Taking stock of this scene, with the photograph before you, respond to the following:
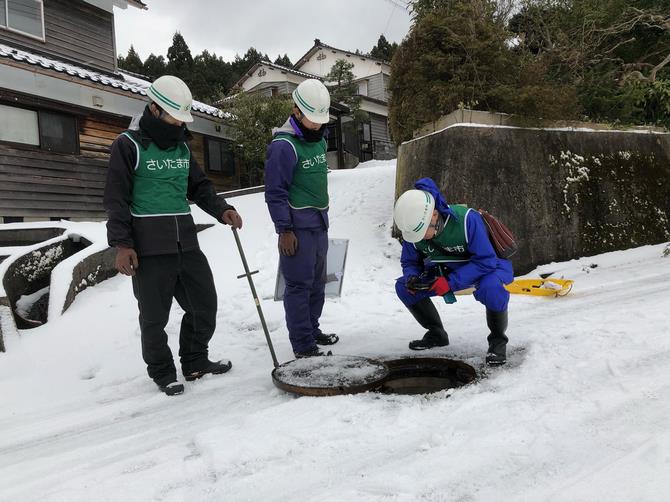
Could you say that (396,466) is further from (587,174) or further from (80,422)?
(587,174)

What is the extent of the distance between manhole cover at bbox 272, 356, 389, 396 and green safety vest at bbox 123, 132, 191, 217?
1.28m

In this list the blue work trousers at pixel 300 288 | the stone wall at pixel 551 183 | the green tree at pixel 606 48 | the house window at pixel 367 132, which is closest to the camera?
the blue work trousers at pixel 300 288

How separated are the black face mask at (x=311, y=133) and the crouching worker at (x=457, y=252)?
85cm

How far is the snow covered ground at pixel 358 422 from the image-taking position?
1788 mm

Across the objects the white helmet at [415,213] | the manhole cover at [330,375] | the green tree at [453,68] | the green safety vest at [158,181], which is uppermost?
the green tree at [453,68]

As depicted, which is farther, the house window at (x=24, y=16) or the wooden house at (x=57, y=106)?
the house window at (x=24, y=16)

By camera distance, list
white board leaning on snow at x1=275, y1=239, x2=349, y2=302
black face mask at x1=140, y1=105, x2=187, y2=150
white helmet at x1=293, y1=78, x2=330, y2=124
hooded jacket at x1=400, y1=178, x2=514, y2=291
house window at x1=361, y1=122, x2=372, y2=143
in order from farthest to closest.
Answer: house window at x1=361, y1=122, x2=372, y2=143
white board leaning on snow at x1=275, y1=239, x2=349, y2=302
white helmet at x1=293, y1=78, x2=330, y2=124
hooded jacket at x1=400, y1=178, x2=514, y2=291
black face mask at x1=140, y1=105, x2=187, y2=150

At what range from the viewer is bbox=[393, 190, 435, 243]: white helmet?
9.68 feet

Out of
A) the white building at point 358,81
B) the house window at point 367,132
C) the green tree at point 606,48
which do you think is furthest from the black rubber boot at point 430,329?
the house window at point 367,132

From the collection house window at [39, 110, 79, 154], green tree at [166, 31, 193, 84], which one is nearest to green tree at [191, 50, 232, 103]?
green tree at [166, 31, 193, 84]

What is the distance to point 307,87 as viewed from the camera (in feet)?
10.8

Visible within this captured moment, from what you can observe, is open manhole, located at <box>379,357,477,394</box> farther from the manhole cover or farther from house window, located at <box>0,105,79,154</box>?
house window, located at <box>0,105,79,154</box>

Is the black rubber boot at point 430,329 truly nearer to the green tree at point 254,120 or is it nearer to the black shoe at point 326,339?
the black shoe at point 326,339

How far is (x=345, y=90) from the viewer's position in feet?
70.8
